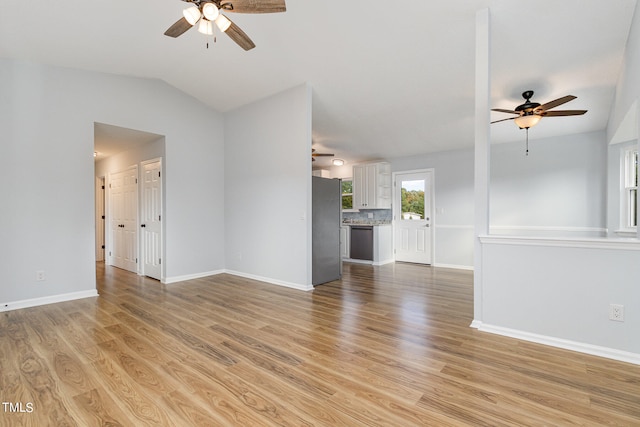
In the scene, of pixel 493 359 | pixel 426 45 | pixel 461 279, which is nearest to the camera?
pixel 493 359

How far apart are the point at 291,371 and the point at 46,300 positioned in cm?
374

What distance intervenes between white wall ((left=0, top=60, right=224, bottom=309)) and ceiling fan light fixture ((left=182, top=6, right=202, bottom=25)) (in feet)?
9.15

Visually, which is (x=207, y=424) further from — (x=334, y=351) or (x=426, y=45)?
(x=426, y=45)

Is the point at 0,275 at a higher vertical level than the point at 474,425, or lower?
higher

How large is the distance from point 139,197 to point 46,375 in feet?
13.5

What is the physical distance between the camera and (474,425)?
5.14ft

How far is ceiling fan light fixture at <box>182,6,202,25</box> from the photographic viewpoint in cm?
240

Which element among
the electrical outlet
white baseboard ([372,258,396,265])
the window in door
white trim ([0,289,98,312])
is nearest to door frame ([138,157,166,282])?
white trim ([0,289,98,312])

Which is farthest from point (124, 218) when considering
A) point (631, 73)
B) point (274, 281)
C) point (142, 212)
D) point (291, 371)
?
point (631, 73)

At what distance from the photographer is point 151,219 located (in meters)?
5.30

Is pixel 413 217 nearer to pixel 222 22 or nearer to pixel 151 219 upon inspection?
pixel 151 219

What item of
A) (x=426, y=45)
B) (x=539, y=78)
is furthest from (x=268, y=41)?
(x=539, y=78)

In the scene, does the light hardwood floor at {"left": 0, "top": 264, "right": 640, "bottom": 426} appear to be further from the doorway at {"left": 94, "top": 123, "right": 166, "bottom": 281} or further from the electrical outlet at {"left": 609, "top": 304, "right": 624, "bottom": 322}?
the doorway at {"left": 94, "top": 123, "right": 166, "bottom": 281}

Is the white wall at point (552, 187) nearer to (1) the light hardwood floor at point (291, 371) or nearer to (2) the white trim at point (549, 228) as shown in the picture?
(2) the white trim at point (549, 228)
